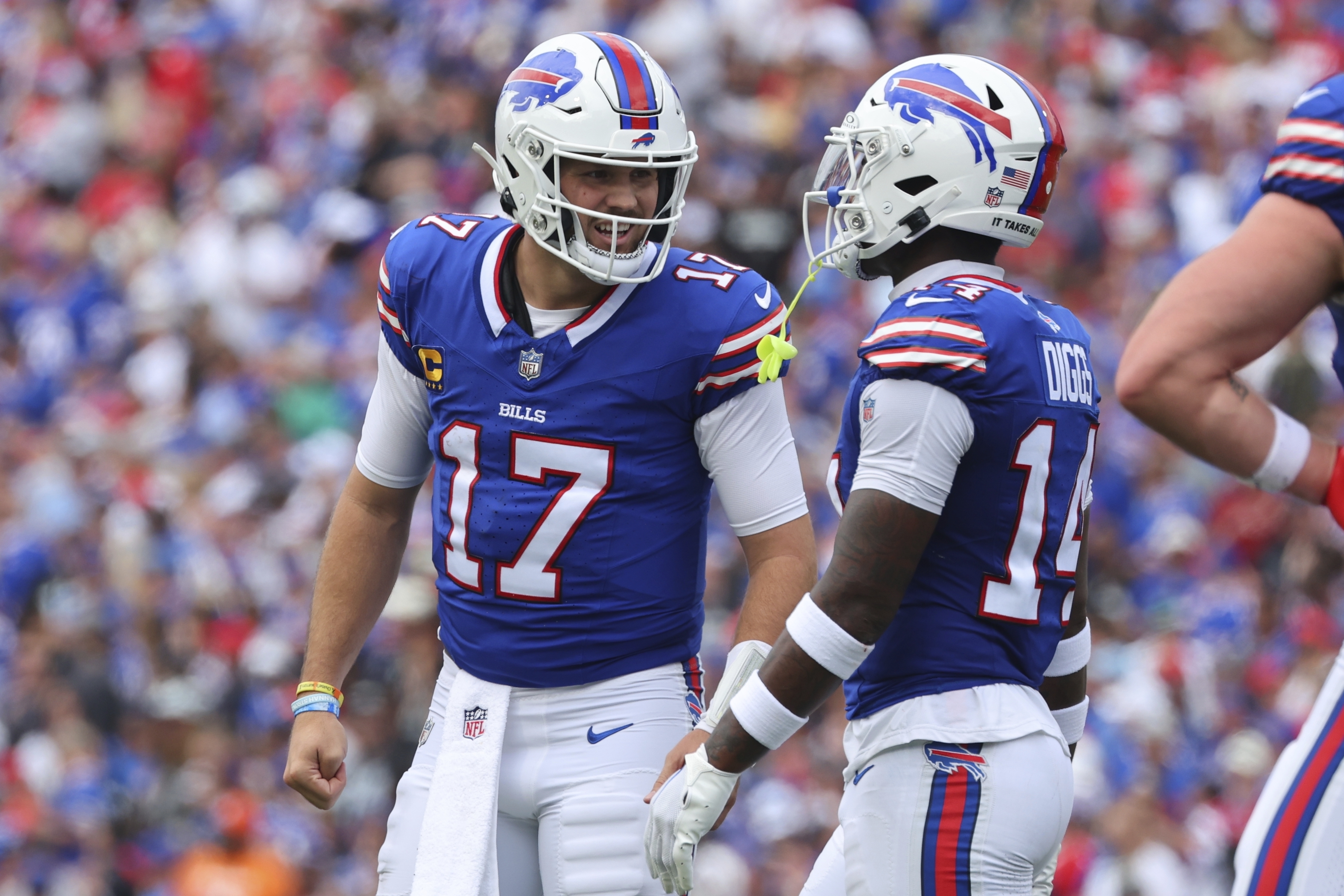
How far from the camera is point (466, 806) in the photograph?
3262 millimetres

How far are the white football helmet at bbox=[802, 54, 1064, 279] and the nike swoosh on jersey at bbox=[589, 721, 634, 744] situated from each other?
3.17 feet

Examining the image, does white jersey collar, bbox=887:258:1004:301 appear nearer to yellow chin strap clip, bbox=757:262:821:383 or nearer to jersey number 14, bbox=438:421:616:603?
yellow chin strap clip, bbox=757:262:821:383

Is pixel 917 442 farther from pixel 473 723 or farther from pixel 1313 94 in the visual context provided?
pixel 473 723

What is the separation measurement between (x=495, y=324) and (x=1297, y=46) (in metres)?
7.37

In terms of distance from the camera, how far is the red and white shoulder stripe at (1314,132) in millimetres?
2434

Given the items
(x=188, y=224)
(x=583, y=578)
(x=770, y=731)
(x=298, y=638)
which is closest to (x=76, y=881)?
(x=298, y=638)

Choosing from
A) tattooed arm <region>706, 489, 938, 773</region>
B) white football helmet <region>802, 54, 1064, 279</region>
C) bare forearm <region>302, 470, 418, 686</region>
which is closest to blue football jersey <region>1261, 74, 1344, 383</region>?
white football helmet <region>802, 54, 1064, 279</region>

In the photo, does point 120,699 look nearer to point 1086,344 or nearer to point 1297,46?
point 1086,344

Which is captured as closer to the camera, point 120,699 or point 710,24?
point 120,699

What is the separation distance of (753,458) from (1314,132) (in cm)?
125

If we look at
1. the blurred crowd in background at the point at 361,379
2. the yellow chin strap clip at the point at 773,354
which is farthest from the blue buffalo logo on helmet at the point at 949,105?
the blurred crowd in background at the point at 361,379

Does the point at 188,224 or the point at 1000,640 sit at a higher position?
the point at 1000,640

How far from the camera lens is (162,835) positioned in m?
7.89

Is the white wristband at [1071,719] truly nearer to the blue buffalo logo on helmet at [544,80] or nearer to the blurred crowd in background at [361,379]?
the blue buffalo logo on helmet at [544,80]
